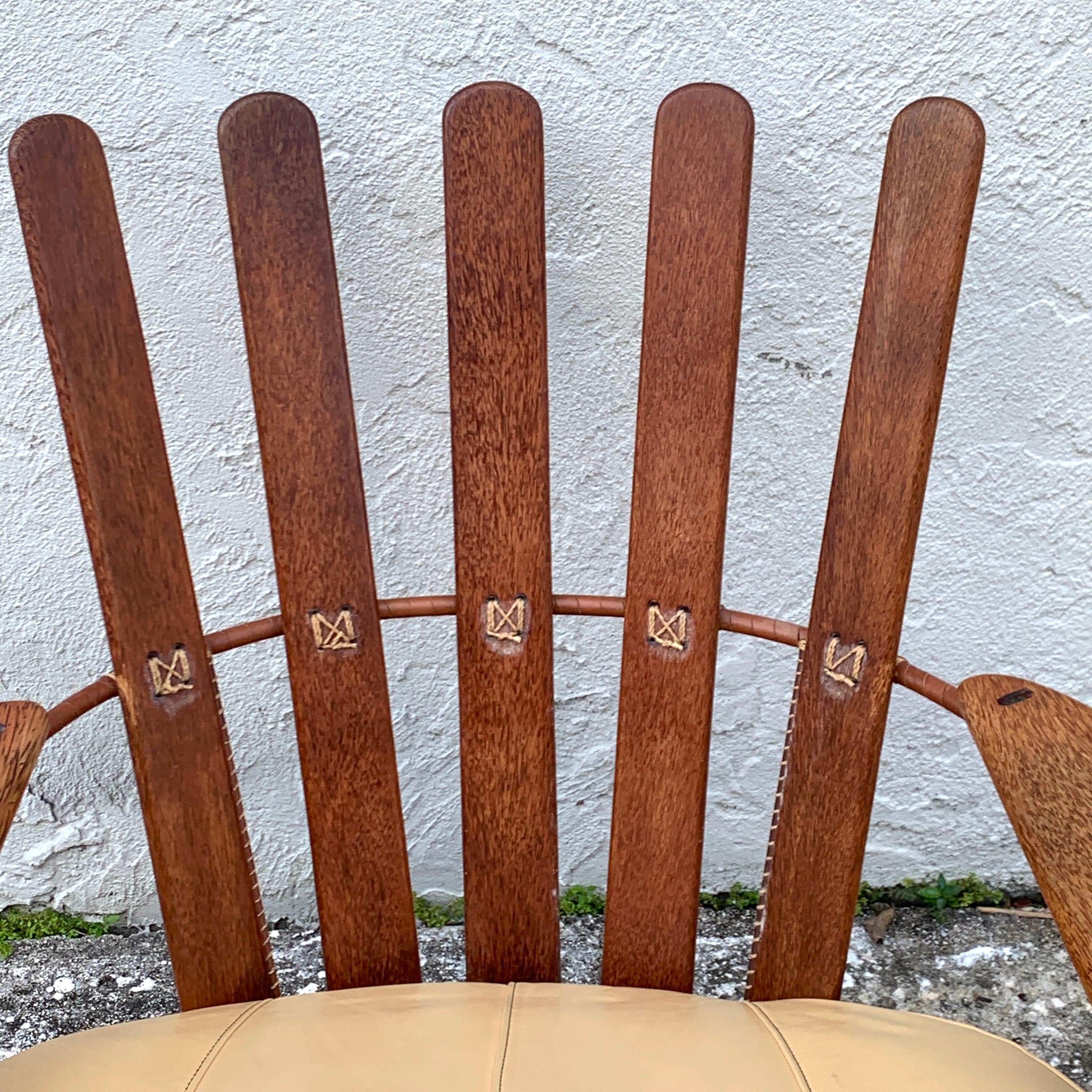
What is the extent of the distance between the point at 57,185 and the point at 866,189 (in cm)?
79

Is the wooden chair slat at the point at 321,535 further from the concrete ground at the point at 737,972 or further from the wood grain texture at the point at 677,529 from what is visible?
the concrete ground at the point at 737,972

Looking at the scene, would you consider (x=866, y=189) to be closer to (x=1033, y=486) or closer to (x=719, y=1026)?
(x=1033, y=486)

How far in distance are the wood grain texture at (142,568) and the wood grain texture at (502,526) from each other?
0.74ft

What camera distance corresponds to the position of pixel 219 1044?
0.80 m

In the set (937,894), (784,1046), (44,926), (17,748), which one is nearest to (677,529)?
(784,1046)

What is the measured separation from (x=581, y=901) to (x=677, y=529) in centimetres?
79

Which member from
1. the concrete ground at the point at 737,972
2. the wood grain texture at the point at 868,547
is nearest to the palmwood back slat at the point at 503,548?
the wood grain texture at the point at 868,547

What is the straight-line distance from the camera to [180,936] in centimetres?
94

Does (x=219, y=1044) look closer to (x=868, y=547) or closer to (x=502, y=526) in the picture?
(x=502, y=526)

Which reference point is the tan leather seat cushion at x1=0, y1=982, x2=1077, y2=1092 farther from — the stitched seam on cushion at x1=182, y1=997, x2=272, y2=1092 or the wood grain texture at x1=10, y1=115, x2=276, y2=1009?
the wood grain texture at x1=10, y1=115, x2=276, y2=1009

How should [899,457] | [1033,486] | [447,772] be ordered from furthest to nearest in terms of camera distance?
[447,772] → [1033,486] → [899,457]

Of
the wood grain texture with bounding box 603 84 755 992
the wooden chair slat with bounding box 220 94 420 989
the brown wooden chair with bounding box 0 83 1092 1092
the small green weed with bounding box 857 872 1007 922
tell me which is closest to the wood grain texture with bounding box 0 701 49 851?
the brown wooden chair with bounding box 0 83 1092 1092

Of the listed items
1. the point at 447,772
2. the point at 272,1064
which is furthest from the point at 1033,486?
the point at 272,1064

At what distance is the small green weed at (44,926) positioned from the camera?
1.46m
